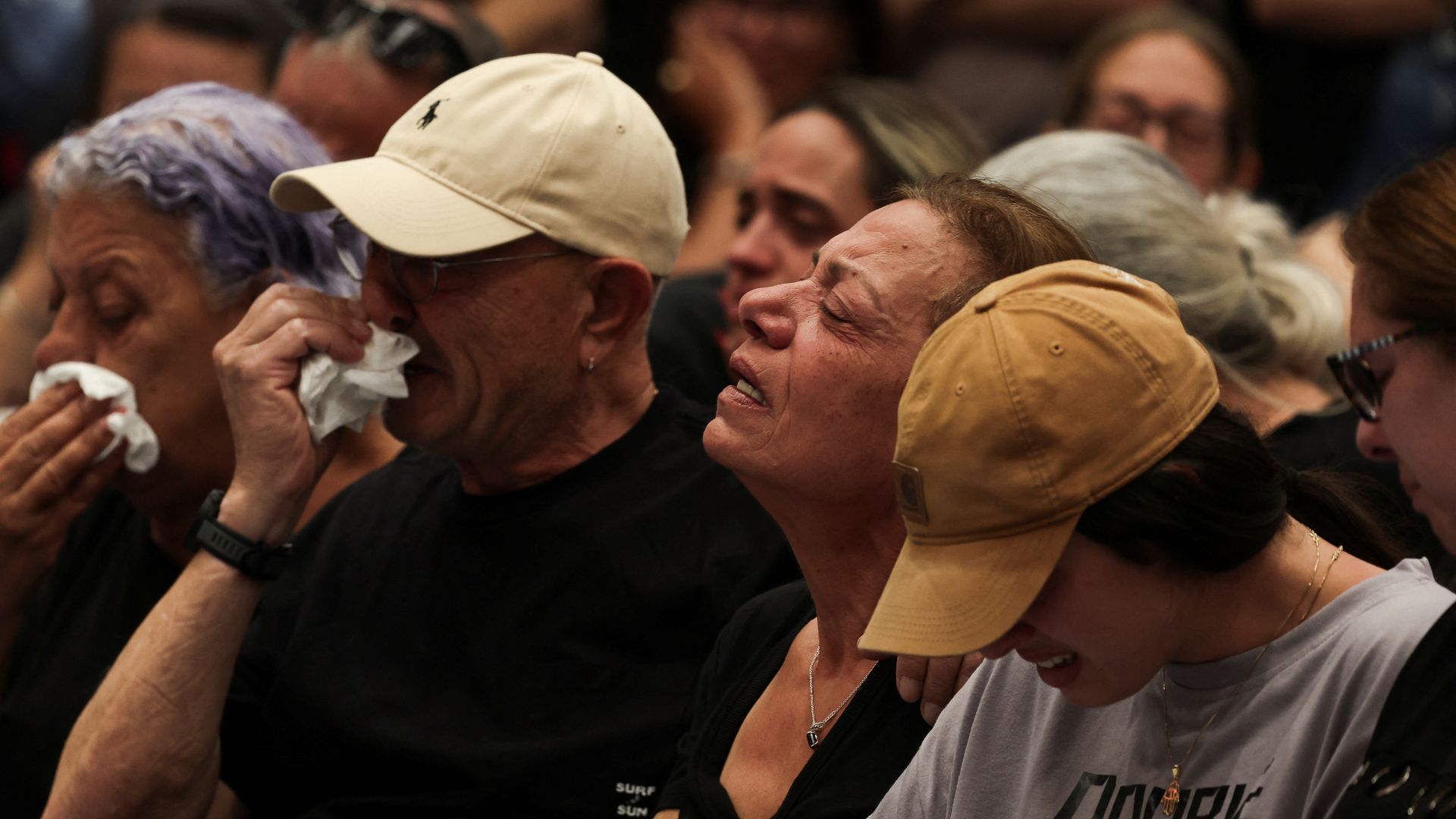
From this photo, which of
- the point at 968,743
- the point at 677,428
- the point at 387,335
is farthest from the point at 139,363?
the point at 968,743

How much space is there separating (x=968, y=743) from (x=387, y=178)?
1236 mm

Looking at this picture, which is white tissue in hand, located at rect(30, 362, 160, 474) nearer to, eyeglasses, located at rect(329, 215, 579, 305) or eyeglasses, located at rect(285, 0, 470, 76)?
eyeglasses, located at rect(329, 215, 579, 305)

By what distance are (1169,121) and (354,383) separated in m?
2.58

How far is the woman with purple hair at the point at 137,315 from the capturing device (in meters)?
3.06

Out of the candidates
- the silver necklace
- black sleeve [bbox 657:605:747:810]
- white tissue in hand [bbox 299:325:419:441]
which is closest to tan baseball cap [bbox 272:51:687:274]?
white tissue in hand [bbox 299:325:419:441]

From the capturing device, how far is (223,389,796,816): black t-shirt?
8.39ft

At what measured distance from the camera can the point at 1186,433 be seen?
1707mm

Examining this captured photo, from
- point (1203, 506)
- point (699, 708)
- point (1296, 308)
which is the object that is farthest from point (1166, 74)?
point (1203, 506)

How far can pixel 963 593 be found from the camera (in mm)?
1724

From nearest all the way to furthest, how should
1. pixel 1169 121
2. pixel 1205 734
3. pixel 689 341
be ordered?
1. pixel 1205 734
2. pixel 689 341
3. pixel 1169 121

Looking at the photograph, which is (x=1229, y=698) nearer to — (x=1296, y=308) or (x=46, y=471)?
(x=1296, y=308)

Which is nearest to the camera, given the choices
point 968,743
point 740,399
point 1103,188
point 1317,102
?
A: point 968,743

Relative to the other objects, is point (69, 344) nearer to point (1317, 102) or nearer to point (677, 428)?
point (677, 428)

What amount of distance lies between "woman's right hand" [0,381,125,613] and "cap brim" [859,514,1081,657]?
179 centimetres
